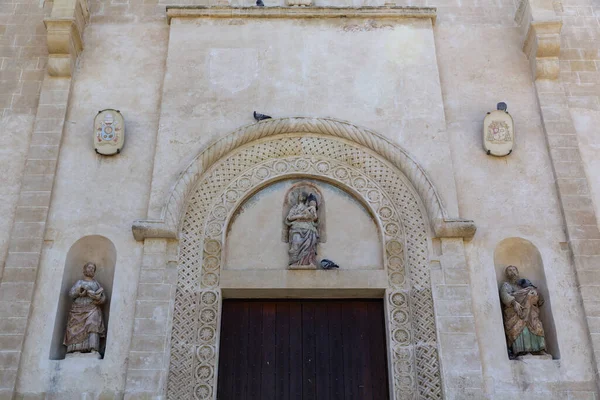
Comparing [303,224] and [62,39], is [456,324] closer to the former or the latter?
[303,224]

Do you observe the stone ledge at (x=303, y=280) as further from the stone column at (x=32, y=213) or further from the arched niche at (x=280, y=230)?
the stone column at (x=32, y=213)

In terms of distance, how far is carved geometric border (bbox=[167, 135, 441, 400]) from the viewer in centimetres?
909

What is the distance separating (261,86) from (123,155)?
7.75 ft

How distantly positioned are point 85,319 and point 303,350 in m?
2.97

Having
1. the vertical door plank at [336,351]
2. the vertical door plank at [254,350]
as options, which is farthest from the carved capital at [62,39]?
the vertical door plank at [336,351]

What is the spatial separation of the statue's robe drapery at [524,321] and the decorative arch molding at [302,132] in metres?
1.02

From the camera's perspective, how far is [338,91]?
1091 cm

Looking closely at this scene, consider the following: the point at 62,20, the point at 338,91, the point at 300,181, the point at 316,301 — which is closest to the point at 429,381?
the point at 316,301

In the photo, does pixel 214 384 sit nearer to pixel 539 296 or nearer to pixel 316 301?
pixel 316 301

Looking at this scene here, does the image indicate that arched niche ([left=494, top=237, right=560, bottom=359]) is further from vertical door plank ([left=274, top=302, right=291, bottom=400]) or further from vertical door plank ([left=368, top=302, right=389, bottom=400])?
vertical door plank ([left=274, top=302, right=291, bottom=400])

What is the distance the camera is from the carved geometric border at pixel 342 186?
9.09m

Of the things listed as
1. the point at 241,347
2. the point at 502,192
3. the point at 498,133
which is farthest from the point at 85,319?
the point at 498,133

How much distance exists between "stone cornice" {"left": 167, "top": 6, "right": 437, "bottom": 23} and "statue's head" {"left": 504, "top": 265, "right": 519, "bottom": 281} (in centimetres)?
441

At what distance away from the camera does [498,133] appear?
34.4 ft
